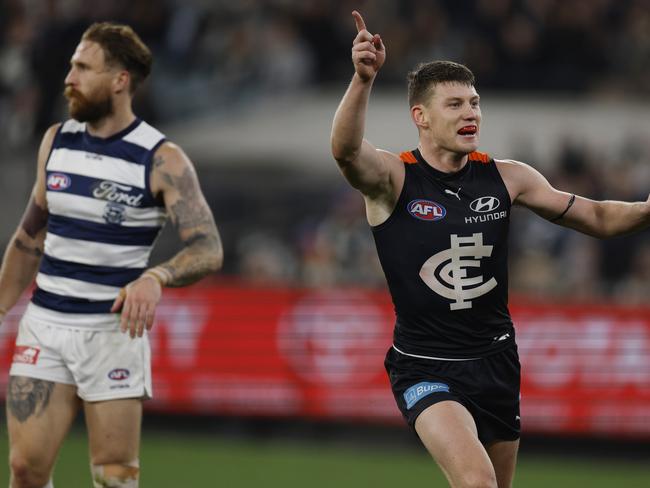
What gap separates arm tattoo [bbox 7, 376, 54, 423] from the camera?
6.57 m

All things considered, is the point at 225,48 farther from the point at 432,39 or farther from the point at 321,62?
the point at 432,39

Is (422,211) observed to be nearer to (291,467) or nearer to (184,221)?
(184,221)

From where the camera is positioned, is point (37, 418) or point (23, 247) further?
point (23, 247)

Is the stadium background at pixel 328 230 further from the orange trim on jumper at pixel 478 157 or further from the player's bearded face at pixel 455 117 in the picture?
the player's bearded face at pixel 455 117

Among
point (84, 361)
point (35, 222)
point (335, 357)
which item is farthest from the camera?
point (335, 357)

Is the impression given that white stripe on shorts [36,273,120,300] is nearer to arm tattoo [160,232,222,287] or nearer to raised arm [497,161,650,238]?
arm tattoo [160,232,222,287]

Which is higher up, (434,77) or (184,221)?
(434,77)

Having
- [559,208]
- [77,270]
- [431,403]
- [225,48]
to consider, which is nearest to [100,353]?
[77,270]

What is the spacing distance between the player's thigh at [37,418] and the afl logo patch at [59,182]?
102cm

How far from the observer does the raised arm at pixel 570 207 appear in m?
6.65

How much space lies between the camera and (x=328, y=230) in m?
14.3

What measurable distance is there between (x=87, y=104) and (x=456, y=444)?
2663mm

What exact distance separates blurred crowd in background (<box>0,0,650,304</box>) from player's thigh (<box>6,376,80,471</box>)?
8034 millimetres

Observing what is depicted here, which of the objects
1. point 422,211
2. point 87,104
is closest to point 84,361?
point 87,104
